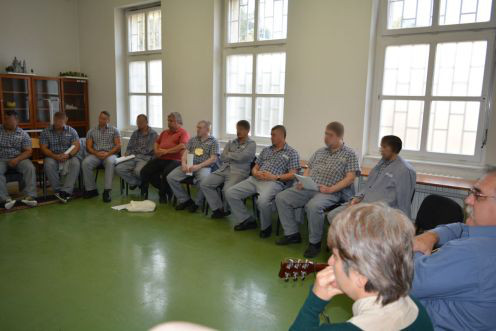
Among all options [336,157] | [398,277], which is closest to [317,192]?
[336,157]

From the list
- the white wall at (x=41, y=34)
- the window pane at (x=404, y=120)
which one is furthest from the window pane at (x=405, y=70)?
the white wall at (x=41, y=34)

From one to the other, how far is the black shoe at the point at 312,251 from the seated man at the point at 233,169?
4.41 feet

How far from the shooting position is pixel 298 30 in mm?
4965

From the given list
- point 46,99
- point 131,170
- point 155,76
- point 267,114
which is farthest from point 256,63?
point 46,99

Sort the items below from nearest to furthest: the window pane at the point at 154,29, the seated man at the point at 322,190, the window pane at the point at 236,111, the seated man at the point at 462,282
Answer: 1. the seated man at the point at 462,282
2. the seated man at the point at 322,190
3. the window pane at the point at 236,111
4. the window pane at the point at 154,29

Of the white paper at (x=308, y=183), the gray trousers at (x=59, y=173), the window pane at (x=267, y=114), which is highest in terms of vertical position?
the window pane at (x=267, y=114)

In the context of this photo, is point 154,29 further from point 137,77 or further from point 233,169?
point 233,169

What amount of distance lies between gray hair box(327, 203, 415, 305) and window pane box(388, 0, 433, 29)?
13.4 ft

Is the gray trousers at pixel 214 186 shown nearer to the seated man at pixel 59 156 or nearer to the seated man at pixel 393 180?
the seated man at pixel 393 180

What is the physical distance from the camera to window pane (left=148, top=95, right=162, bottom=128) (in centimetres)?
715

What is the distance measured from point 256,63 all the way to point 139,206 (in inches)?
108

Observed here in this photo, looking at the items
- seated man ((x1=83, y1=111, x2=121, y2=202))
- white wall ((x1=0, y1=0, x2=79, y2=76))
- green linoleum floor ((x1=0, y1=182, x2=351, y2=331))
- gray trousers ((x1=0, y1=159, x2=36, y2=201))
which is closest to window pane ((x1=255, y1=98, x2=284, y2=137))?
green linoleum floor ((x1=0, y1=182, x2=351, y2=331))

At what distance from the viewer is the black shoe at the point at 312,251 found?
359cm

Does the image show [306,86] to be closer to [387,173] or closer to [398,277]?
[387,173]
